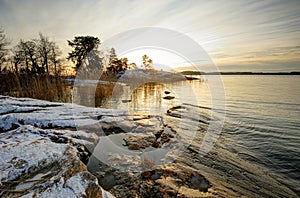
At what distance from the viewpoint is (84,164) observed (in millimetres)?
2457

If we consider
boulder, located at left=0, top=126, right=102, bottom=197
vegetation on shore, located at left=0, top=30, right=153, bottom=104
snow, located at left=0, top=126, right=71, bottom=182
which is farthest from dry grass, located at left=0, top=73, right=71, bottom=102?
boulder, located at left=0, top=126, right=102, bottom=197

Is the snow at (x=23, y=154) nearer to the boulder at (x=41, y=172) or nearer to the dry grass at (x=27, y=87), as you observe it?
the boulder at (x=41, y=172)

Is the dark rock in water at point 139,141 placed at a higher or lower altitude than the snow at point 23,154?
lower

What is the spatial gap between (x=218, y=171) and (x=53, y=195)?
9.81 ft

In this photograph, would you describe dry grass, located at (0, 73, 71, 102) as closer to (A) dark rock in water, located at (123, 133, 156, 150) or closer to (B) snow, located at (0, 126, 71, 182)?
(B) snow, located at (0, 126, 71, 182)

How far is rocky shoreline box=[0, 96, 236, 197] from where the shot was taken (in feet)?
5.30

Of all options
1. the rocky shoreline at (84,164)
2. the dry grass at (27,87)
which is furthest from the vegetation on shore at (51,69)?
the rocky shoreline at (84,164)

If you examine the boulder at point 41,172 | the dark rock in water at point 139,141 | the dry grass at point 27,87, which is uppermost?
the dry grass at point 27,87

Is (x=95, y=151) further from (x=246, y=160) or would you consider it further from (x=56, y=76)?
(x=56, y=76)

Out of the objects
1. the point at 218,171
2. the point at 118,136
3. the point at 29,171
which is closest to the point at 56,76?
the point at 118,136

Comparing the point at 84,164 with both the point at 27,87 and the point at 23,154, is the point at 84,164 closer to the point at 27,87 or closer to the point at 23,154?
the point at 23,154

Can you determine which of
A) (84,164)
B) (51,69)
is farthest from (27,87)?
(84,164)

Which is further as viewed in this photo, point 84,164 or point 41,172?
point 84,164

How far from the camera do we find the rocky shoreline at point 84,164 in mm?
1615
